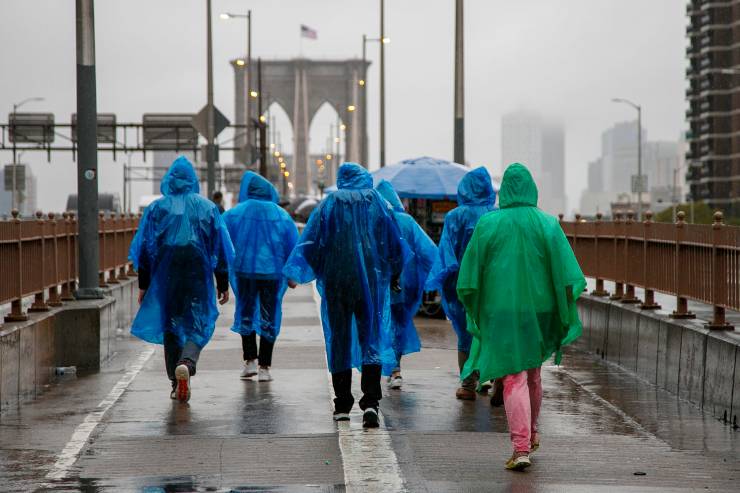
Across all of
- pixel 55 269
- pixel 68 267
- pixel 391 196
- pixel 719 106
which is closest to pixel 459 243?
pixel 391 196

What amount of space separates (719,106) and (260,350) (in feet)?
444

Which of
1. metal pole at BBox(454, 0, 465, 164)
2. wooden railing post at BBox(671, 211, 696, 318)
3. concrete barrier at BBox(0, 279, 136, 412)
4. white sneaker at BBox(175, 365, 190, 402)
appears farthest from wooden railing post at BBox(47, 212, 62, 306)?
metal pole at BBox(454, 0, 465, 164)

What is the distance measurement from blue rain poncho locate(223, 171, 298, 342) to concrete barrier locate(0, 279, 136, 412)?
66.6 inches

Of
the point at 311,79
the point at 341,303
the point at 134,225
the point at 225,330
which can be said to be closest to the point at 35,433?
the point at 341,303

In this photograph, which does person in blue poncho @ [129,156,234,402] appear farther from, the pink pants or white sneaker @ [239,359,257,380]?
the pink pants

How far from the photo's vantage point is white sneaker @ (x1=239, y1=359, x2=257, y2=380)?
13.8 m

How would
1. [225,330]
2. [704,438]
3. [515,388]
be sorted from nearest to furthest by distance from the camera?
1. [515,388]
2. [704,438]
3. [225,330]

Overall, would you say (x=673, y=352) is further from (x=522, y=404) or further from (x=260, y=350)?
(x=522, y=404)

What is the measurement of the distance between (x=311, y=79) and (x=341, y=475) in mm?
163272

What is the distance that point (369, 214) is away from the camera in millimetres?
10734

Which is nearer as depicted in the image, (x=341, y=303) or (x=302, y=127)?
(x=341, y=303)

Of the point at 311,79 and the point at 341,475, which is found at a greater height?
the point at 311,79

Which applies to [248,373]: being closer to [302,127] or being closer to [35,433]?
[35,433]

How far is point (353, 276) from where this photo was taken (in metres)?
10.6
